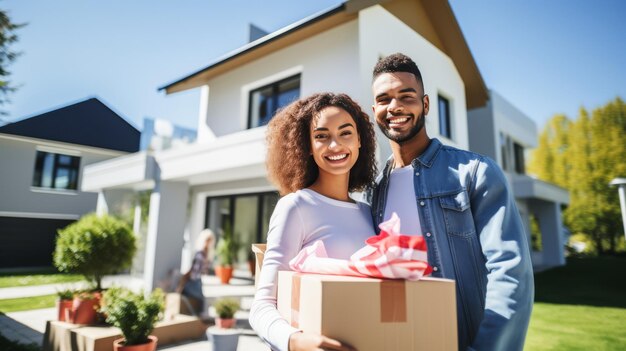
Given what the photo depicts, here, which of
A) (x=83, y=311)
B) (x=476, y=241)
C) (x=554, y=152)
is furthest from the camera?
(x=554, y=152)

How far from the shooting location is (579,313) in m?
7.21

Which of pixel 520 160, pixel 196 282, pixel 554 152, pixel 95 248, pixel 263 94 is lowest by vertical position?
pixel 196 282

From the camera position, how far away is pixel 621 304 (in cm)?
793

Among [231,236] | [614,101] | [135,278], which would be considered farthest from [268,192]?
[614,101]

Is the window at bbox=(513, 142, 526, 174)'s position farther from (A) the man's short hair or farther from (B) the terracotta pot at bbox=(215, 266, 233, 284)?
(A) the man's short hair

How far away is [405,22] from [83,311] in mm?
8425

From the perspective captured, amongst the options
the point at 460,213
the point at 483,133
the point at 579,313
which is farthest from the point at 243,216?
the point at 483,133

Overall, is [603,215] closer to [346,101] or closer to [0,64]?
[346,101]

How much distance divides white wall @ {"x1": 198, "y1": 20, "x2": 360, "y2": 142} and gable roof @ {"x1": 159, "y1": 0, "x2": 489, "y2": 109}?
0.65 ft

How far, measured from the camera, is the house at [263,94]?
22.7 feet

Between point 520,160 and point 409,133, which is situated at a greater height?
point 520,160

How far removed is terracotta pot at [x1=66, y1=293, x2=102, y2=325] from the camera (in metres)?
4.91

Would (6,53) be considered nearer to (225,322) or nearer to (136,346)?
(136,346)

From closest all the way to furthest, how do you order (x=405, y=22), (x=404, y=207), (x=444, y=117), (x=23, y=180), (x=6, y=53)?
(x=404, y=207) < (x=6, y=53) < (x=23, y=180) < (x=405, y=22) < (x=444, y=117)
